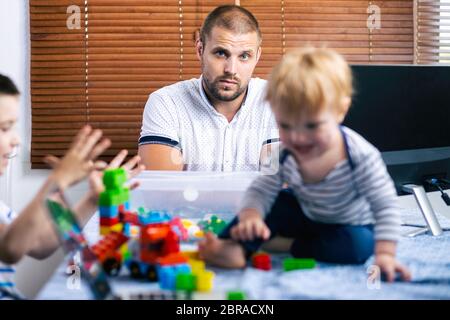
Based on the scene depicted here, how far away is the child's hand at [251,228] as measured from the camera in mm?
369

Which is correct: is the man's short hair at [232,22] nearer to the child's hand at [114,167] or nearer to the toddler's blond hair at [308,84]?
the child's hand at [114,167]

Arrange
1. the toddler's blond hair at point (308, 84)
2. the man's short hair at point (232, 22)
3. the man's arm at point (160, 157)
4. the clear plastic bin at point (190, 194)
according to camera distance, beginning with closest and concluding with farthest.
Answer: the toddler's blond hair at point (308, 84)
the clear plastic bin at point (190, 194)
the man's arm at point (160, 157)
the man's short hair at point (232, 22)

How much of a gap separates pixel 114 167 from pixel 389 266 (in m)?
0.20

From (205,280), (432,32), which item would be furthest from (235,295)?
(432,32)

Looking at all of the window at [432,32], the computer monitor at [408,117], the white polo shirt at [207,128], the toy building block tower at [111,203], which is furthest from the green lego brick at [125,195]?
the window at [432,32]

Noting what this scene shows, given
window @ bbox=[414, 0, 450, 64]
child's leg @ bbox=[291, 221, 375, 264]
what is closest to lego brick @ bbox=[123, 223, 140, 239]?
child's leg @ bbox=[291, 221, 375, 264]

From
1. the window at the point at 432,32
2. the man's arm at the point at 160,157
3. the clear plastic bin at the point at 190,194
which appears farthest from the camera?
the window at the point at 432,32

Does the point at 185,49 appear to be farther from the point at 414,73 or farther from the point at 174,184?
the point at 174,184

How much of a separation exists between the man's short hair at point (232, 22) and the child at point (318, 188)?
412mm

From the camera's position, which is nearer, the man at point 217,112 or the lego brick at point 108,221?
the lego brick at point 108,221

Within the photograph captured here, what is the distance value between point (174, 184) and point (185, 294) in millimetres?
88

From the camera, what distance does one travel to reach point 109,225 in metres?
0.36

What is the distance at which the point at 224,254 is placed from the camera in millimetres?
376

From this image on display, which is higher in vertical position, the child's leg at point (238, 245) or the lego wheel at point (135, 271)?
the child's leg at point (238, 245)
